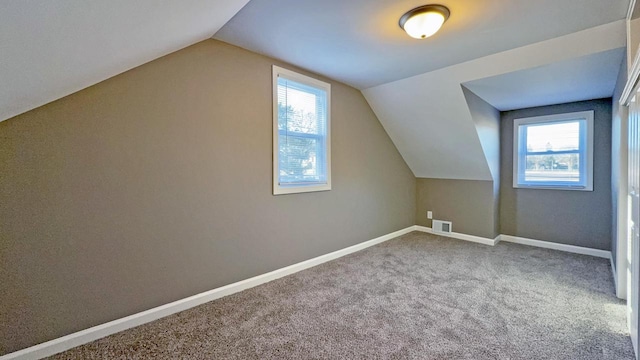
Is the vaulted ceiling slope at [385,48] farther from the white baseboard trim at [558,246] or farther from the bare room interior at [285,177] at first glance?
the white baseboard trim at [558,246]

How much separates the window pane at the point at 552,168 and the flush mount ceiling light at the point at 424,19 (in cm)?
321

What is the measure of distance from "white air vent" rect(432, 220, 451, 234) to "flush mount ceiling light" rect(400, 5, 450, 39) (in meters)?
3.39

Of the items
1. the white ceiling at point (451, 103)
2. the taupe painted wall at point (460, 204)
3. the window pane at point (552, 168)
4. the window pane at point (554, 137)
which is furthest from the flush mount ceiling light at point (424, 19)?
the window pane at point (552, 168)

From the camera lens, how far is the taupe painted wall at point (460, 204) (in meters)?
4.15

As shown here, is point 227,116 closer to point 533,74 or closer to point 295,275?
point 295,275

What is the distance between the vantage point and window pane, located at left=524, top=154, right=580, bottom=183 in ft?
12.4

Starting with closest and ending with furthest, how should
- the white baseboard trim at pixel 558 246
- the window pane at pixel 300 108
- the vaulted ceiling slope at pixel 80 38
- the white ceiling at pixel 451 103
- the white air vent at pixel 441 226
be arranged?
the vaulted ceiling slope at pixel 80 38 < the white ceiling at pixel 451 103 < the window pane at pixel 300 108 < the white baseboard trim at pixel 558 246 < the white air vent at pixel 441 226

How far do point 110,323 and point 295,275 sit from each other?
1.60 m

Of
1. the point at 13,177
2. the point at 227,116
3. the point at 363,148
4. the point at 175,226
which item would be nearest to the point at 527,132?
the point at 363,148

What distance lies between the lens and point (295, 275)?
299cm

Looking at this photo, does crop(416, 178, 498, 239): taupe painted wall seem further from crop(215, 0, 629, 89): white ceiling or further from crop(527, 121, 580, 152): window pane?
crop(215, 0, 629, 89): white ceiling

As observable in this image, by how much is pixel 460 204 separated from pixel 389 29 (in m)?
3.23

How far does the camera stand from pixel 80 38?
1.22 meters

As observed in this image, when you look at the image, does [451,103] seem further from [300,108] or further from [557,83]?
[300,108]
